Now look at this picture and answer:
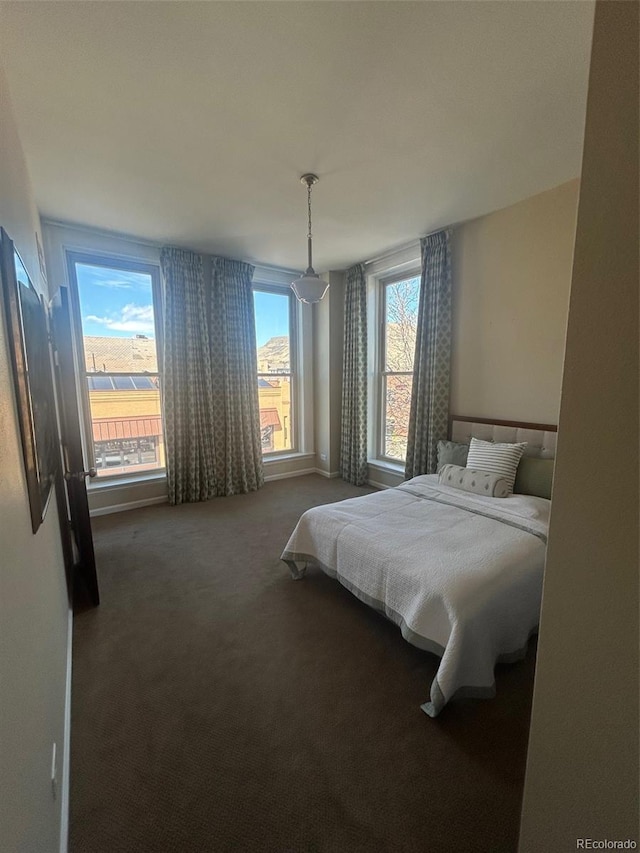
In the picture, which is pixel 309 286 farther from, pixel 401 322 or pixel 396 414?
pixel 396 414

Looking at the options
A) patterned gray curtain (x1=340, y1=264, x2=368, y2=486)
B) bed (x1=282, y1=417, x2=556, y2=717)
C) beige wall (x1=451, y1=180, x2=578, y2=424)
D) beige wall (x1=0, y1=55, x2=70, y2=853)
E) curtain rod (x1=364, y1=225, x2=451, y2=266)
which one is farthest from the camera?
patterned gray curtain (x1=340, y1=264, x2=368, y2=486)

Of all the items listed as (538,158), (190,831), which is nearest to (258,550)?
(190,831)

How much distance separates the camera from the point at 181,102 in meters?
1.83

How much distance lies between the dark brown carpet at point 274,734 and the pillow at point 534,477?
3.88 ft

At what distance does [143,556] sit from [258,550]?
0.95 metres

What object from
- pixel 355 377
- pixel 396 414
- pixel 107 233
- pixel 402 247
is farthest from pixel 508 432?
pixel 107 233

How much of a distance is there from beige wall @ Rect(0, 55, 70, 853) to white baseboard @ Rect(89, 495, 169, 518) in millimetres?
2712

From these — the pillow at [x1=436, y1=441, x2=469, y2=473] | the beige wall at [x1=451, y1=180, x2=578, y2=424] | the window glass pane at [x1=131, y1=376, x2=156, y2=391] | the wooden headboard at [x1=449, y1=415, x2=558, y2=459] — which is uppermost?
the beige wall at [x1=451, y1=180, x2=578, y2=424]

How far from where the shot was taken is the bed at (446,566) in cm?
155

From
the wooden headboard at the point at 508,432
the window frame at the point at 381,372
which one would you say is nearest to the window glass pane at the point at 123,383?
the window frame at the point at 381,372

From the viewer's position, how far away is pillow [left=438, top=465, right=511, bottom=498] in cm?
262

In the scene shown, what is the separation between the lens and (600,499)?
58 cm

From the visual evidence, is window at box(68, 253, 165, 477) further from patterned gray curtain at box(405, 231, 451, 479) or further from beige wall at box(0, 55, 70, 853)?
patterned gray curtain at box(405, 231, 451, 479)

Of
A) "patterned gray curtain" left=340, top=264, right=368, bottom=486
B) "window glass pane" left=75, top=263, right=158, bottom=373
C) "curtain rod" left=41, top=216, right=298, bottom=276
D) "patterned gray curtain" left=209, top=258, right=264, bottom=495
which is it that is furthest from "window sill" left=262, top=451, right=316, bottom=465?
"curtain rod" left=41, top=216, right=298, bottom=276
